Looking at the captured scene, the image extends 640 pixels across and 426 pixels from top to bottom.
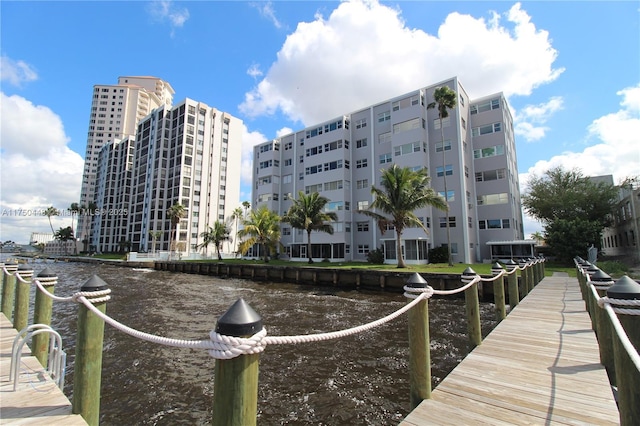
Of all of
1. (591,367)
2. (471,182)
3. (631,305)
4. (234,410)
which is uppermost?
(471,182)

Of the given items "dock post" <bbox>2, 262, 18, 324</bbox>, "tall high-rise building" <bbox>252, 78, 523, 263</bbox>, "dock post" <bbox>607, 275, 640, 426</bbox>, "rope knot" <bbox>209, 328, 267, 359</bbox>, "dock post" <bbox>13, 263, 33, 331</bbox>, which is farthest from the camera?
"tall high-rise building" <bbox>252, 78, 523, 263</bbox>

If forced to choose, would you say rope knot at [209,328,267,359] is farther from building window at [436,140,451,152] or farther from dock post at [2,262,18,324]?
building window at [436,140,451,152]

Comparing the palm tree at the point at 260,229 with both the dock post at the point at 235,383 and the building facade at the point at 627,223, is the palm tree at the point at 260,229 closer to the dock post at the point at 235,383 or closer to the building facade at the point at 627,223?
the dock post at the point at 235,383

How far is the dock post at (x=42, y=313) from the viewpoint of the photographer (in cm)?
458

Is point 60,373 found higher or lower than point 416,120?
lower

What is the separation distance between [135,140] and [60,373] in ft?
333

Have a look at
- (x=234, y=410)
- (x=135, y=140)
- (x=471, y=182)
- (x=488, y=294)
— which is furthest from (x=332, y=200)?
(x=135, y=140)

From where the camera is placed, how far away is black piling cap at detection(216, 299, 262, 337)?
1.64 meters

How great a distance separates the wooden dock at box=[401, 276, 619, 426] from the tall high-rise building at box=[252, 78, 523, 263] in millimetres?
27726

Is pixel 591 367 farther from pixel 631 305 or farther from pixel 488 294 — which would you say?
pixel 488 294

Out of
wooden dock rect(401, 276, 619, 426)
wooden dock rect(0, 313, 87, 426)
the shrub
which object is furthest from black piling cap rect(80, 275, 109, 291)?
the shrub

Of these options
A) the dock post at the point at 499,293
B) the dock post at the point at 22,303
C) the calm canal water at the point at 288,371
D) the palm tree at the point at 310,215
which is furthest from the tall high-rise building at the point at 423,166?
the dock post at the point at 22,303

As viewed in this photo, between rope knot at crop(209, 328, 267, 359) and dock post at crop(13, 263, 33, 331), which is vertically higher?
rope knot at crop(209, 328, 267, 359)

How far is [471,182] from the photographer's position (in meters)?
35.8
